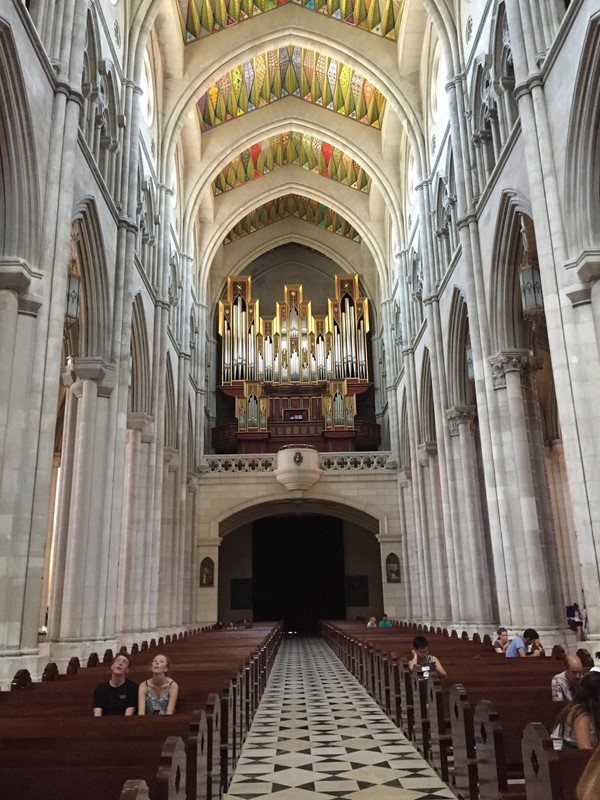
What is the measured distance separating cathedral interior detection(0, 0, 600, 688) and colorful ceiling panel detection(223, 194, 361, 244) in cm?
15

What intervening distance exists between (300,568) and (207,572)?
320 inches

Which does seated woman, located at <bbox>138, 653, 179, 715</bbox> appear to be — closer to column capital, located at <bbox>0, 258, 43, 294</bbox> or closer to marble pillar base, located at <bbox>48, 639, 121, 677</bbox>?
column capital, located at <bbox>0, 258, 43, 294</bbox>

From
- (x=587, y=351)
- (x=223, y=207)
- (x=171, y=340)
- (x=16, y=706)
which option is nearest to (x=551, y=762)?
(x=16, y=706)

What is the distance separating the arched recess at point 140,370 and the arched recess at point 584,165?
412 inches

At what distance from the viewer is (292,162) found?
95.7 feet

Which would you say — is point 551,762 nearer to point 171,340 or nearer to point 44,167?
point 44,167

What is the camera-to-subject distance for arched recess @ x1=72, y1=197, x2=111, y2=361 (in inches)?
521

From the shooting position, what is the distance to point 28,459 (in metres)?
8.84

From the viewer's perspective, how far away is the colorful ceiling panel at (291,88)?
24062 millimetres

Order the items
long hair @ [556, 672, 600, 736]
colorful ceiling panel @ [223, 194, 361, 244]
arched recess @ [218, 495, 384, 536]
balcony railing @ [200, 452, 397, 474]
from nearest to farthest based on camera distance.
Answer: long hair @ [556, 672, 600, 736], arched recess @ [218, 495, 384, 536], balcony railing @ [200, 452, 397, 474], colorful ceiling panel @ [223, 194, 361, 244]

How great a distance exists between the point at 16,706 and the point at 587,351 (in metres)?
7.61

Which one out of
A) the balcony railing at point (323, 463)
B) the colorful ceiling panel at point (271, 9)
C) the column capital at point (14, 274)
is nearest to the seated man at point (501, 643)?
the column capital at point (14, 274)

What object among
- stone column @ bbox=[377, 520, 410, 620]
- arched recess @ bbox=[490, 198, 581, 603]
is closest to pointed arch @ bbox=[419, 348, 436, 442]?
stone column @ bbox=[377, 520, 410, 620]

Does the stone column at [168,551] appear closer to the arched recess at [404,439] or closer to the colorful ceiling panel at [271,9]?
the arched recess at [404,439]
